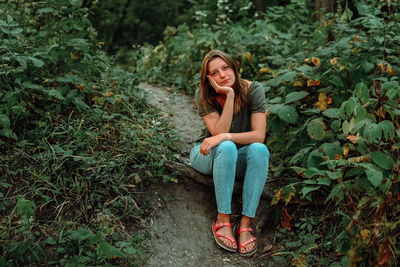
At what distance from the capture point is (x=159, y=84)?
5.87 meters

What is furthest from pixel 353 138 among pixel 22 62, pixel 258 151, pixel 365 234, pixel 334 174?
pixel 22 62

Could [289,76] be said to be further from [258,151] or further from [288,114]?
[258,151]

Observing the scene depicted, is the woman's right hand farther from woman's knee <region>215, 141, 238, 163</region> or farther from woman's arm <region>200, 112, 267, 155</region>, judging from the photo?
woman's knee <region>215, 141, 238, 163</region>

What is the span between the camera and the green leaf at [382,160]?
2553 millimetres

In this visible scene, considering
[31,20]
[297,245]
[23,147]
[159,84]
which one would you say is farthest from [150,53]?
[297,245]

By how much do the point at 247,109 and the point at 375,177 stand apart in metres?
1.17

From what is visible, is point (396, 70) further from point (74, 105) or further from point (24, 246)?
point (24, 246)

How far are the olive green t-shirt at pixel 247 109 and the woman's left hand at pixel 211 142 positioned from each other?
0.79ft

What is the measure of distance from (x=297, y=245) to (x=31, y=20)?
10.2 feet

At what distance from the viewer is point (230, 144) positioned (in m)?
3.03

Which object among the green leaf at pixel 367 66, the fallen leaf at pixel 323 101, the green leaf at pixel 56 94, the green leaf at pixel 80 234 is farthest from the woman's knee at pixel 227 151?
the green leaf at pixel 56 94

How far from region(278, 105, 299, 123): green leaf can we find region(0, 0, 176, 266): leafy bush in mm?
994

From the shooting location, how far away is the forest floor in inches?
117

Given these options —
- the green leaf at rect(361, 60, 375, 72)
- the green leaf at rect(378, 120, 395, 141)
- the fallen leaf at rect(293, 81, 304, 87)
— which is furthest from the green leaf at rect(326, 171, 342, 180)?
the fallen leaf at rect(293, 81, 304, 87)
